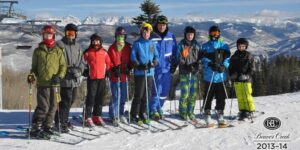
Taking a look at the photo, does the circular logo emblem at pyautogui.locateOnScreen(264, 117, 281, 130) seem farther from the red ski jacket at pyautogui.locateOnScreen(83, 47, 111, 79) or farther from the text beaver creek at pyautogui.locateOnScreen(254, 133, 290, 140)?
the red ski jacket at pyautogui.locateOnScreen(83, 47, 111, 79)

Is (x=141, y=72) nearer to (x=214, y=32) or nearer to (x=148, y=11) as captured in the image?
(x=214, y=32)

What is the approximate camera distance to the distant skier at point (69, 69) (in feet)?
26.8

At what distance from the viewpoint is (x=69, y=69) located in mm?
8172

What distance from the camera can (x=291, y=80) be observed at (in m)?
69.4

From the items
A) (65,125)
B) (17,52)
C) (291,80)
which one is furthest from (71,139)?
(17,52)

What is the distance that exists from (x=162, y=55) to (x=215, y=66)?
1.15m

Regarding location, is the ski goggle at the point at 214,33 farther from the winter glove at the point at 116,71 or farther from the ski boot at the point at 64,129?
the ski boot at the point at 64,129

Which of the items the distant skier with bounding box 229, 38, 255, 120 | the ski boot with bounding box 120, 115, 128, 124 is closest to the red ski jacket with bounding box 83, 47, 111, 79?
the ski boot with bounding box 120, 115, 128, 124

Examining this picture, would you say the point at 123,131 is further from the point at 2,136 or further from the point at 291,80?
the point at 291,80

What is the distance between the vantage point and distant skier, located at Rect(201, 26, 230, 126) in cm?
910

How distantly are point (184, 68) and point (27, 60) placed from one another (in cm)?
9461

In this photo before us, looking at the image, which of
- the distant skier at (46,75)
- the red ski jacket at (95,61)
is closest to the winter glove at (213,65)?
the red ski jacket at (95,61)

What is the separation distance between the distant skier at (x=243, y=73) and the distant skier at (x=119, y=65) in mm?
2270

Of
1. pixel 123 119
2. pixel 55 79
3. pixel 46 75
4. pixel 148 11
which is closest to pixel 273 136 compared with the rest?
pixel 123 119
